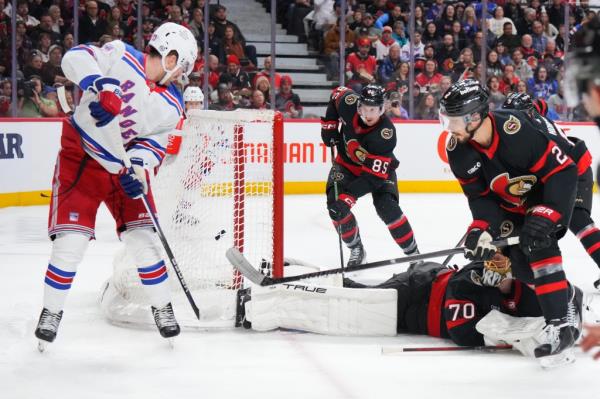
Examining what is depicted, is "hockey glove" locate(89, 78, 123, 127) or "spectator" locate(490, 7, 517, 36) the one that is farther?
"spectator" locate(490, 7, 517, 36)

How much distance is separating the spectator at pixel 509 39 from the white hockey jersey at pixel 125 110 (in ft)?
21.9

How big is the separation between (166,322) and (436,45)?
643 cm

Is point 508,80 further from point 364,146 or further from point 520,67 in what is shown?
point 364,146

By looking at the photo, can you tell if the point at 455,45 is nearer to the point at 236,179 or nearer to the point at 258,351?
the point at 236,179

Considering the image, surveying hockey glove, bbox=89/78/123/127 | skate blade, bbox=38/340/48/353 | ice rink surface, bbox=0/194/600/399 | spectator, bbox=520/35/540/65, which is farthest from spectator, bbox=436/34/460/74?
skate blade, bbox=38/340/48/353

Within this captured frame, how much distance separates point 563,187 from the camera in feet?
9.59

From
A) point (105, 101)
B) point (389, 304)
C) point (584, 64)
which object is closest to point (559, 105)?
point (389, 304)

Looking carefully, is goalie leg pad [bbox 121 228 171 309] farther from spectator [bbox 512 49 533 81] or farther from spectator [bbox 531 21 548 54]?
spectator [bbox 531 21 548 54]

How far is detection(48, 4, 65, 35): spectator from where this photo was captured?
7812mm

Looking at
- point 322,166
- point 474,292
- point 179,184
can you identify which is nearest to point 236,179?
point 179,184

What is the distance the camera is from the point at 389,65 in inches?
353

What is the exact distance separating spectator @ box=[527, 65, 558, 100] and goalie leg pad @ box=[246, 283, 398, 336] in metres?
6.38

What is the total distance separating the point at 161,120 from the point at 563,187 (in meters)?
1.33

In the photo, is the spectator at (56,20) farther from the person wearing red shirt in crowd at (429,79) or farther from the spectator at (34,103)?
the person wearing red shirt in crowd at (429,79)
